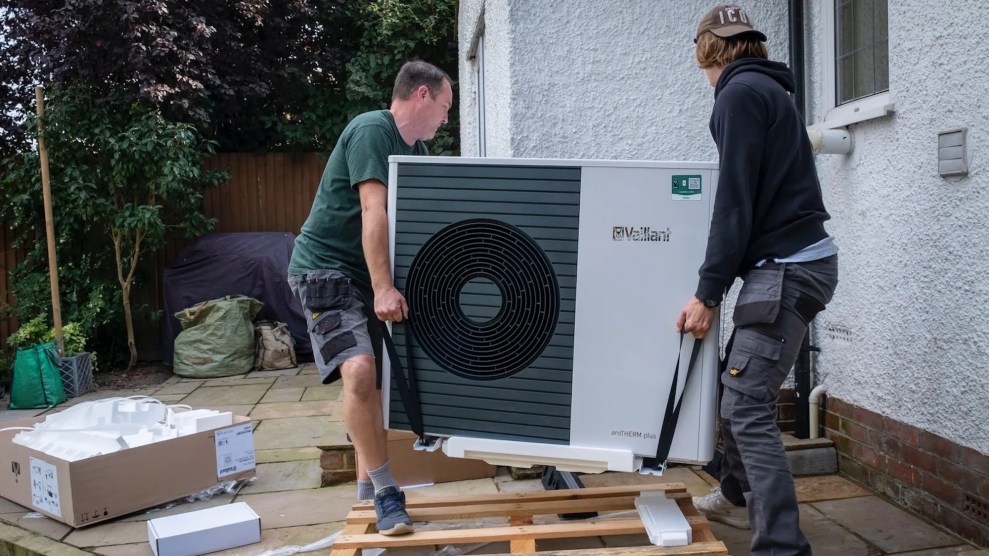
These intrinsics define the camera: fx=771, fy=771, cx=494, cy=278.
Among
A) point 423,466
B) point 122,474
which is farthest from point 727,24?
point 122,474

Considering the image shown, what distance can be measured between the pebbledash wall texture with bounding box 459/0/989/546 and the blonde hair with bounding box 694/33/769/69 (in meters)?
0.81

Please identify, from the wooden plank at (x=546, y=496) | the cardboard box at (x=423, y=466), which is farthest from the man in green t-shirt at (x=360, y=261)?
the cardboard box at (x=423, y=466)

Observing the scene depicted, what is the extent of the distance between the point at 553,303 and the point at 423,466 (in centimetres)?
169

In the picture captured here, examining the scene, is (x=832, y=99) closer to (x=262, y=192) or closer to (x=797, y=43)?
(x=797, y=43)

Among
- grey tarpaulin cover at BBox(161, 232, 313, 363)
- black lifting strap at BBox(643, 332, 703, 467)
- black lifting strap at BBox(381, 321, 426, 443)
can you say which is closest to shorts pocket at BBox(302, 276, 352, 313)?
black lifting strap at BBox(381, 321, 426, 443)

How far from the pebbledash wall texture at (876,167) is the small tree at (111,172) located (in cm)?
415

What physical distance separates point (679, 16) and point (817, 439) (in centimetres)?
201

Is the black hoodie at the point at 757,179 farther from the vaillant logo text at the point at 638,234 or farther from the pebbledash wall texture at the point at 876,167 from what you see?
the pebbledash wall texture at the point at 876,167

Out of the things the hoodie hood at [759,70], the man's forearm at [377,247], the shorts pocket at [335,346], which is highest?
the hoodie hood at [759,70]

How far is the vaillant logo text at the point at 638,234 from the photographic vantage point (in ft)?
6.95

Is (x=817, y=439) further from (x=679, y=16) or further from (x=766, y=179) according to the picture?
(x=679, y=16)

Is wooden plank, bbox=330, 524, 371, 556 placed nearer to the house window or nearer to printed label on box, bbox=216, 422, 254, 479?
printed label on box, bbox=216, 422, 254, 479

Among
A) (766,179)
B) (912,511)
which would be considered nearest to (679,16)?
(766,179)

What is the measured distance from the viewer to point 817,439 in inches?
136
